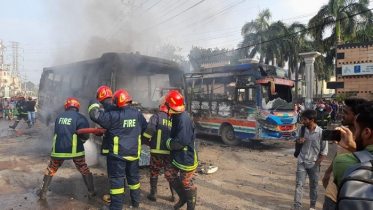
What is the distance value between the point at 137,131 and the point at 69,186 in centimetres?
244

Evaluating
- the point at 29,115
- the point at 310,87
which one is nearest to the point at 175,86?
the point at 29,115

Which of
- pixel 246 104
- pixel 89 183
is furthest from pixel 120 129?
pixel 246 104

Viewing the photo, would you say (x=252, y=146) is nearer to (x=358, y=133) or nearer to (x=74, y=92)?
(x=74, y=92)

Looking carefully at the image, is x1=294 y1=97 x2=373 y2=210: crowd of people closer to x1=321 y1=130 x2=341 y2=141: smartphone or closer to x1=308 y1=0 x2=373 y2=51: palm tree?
x1=321 y1=130 x2=341 y2=141: smartphone

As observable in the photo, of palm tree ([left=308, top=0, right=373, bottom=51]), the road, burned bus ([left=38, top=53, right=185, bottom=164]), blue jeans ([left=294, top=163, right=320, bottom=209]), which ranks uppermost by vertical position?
palm tree ([left=308, top=0, right=373, bottom=51])

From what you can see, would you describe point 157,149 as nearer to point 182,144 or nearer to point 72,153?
point 182,144

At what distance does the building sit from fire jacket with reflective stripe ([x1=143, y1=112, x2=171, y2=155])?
16725mm

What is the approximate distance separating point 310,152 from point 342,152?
4.64ft

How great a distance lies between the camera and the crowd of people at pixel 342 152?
1165 millimetres

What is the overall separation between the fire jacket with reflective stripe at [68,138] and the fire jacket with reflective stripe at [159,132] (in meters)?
1.14

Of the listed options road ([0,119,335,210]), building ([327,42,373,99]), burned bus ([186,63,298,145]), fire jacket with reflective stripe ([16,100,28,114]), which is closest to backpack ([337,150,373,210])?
road ([0,119,335,210])

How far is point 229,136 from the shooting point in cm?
1045

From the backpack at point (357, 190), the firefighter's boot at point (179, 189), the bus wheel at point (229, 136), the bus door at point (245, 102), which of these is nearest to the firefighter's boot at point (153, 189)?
the firefighter's boot at point (179, 189)

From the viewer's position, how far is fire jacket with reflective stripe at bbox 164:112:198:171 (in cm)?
364
